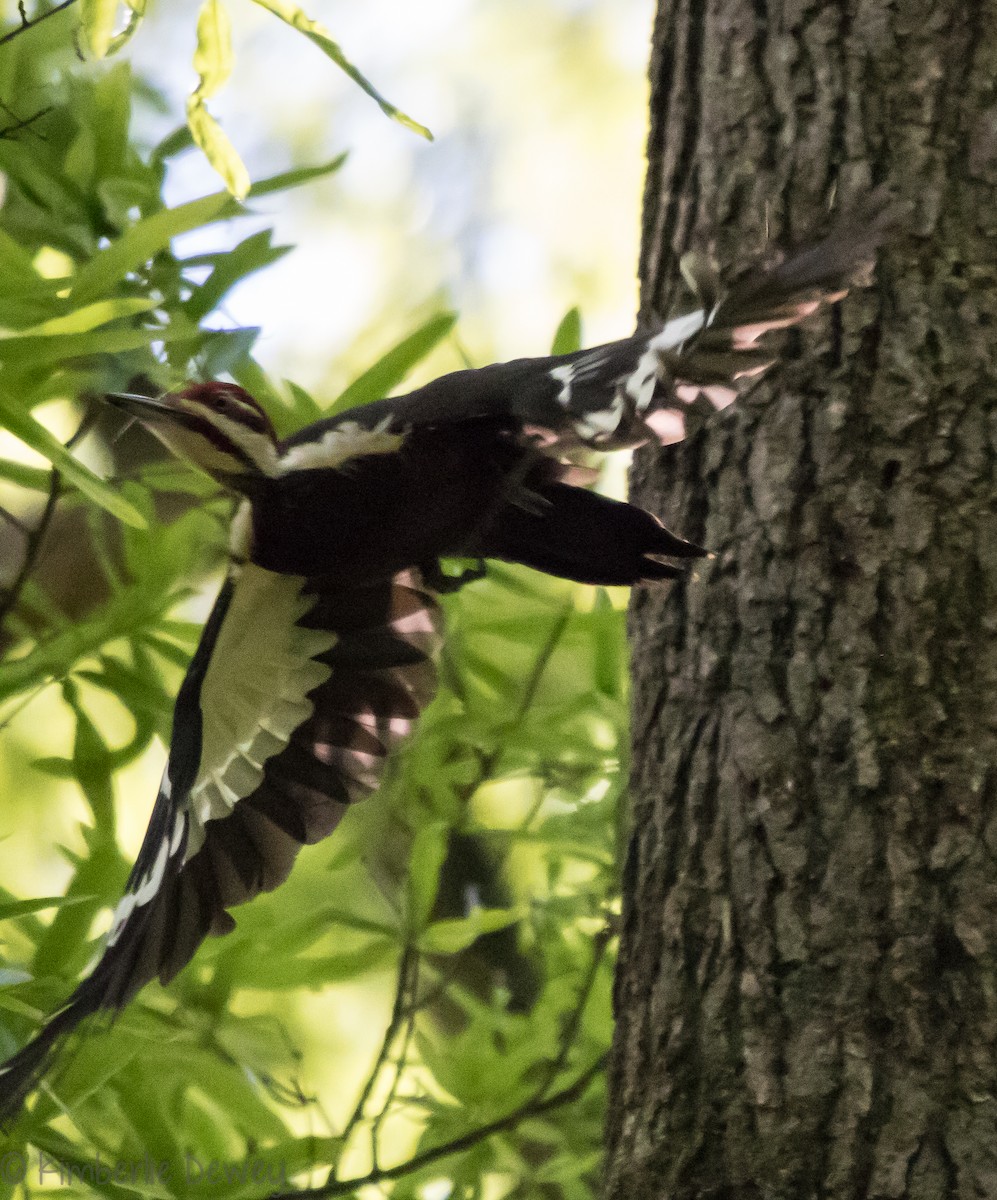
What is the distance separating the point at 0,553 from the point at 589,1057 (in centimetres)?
107

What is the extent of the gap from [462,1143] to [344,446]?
0.80 m

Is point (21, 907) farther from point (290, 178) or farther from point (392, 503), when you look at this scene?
point (290, 178)

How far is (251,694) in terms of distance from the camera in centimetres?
177

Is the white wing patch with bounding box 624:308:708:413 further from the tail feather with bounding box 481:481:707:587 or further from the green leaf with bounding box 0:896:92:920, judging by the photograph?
the green leaf with bounding box 0:896:92:920

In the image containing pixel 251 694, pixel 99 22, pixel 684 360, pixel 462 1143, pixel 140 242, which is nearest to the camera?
pixel 99 22

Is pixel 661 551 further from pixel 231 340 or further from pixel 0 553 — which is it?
pixel 0 553

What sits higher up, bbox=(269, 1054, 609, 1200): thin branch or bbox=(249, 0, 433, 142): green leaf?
bbox=(249, 0, 433, 142): green leaf

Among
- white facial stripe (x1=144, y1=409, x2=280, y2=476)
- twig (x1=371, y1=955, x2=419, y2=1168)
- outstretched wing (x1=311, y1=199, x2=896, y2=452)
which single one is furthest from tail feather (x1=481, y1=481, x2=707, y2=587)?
twig (x1=371, y1=955, x2=419, y2=1168)

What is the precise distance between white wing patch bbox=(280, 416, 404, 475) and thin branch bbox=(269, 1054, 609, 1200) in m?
0.72

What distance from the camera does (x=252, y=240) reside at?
5.38ft

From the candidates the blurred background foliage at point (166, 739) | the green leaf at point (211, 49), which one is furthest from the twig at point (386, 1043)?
the green leaf at point (211, 49)

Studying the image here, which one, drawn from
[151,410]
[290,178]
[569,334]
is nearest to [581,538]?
[569,334]

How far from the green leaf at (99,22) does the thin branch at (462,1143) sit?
1111mm

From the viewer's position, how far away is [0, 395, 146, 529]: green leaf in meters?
1.17
